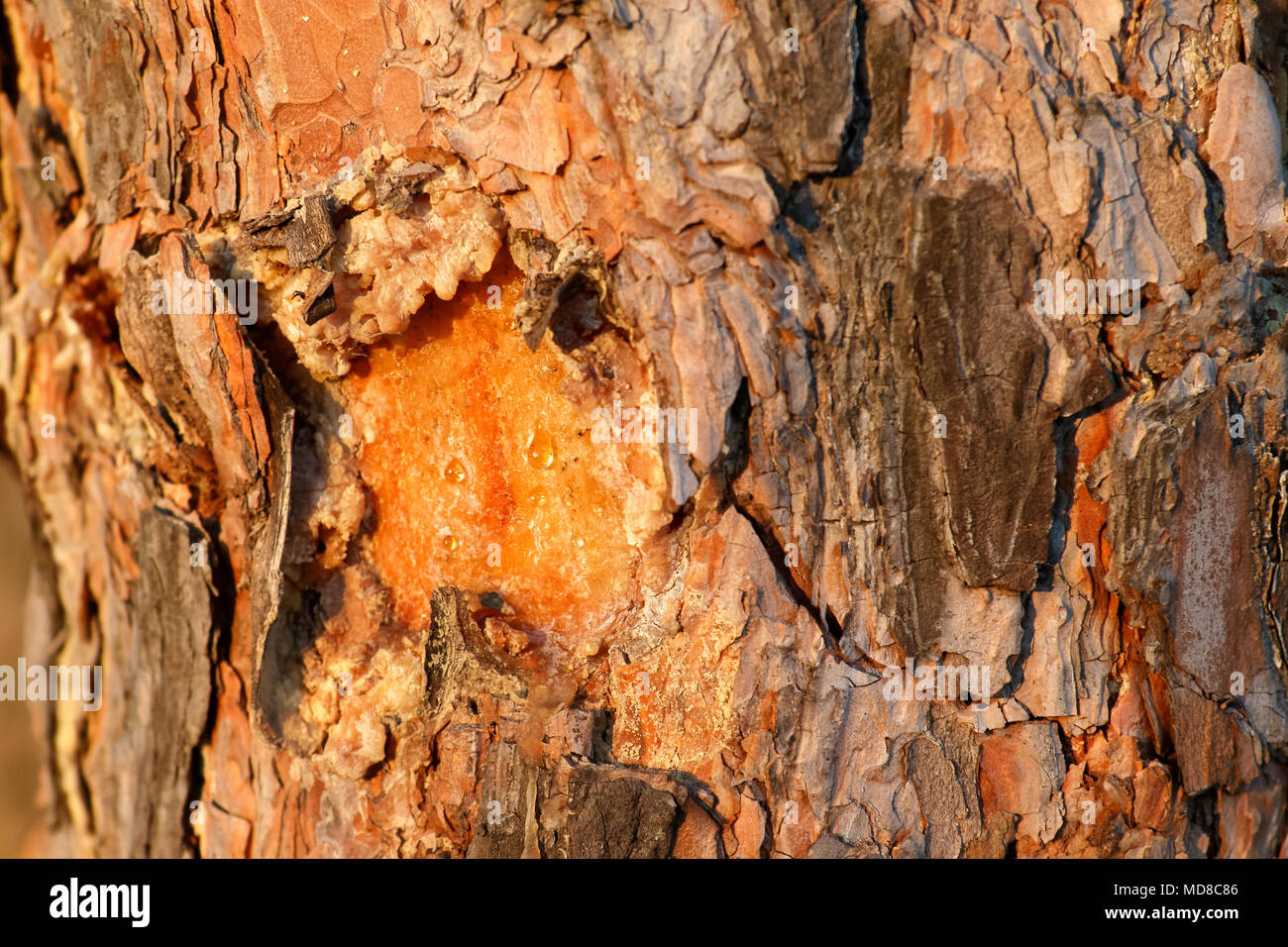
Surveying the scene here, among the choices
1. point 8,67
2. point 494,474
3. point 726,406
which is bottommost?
point 494,474

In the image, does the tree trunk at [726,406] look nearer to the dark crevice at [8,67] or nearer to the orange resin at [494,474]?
the orange resin at [494,474]

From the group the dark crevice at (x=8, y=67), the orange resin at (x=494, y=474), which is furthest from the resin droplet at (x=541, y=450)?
the dark crevice at (x=8, y=67)

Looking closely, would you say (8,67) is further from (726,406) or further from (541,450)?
(726,406)

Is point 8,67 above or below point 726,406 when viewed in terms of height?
above

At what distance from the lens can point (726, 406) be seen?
6.00 feet

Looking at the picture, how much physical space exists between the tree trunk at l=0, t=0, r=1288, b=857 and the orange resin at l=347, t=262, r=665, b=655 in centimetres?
1

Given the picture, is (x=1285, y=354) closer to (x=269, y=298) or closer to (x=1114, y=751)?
(x=1114, y=751)

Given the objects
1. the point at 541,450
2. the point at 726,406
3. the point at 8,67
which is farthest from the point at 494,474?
the point at 8,67

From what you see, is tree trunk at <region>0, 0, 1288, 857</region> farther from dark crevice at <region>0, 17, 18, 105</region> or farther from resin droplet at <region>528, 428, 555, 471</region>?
dark crevice at <region>0, 17, 18, 105</region>

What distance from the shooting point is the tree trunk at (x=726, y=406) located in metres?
1.80

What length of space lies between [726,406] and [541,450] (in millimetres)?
545

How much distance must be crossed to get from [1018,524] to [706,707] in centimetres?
83

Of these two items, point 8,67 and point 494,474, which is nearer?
point 494,474

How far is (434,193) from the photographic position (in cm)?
198
